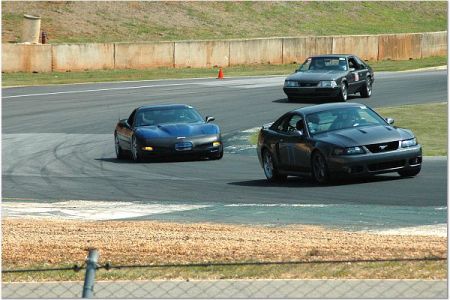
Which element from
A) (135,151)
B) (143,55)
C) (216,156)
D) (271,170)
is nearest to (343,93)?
(216,156)

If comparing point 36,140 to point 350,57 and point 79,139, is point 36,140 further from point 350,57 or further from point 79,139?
point 350,57

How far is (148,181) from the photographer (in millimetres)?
21250

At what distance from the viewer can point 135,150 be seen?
2495 cm

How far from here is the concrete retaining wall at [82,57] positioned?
48594 mm

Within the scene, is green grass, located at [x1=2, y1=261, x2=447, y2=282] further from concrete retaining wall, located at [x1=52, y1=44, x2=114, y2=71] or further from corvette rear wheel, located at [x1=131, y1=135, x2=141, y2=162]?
concrete retaining wall, located at [x1=52, y1=44, x2=114, y2=71]

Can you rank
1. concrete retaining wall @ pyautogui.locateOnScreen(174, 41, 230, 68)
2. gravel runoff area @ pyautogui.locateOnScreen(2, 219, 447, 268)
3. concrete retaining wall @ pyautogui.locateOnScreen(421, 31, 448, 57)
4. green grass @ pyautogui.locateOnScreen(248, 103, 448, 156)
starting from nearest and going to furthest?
gravel runoff area @ pyautogui.locateOnScreen(2, 219, 447, 268)
green grass @ pyautogui.locateOnScreen(248, 103, 448, 156)
concrete retaining wall @ pyautogui.locateOnScreen(174, 41, 230, 68)
concrete retaining wall @ pyautogui.locateOnScreen(421, 31, 448, 57)

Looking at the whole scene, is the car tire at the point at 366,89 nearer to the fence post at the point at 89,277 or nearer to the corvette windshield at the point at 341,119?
the corvette windshield at the point at 341,119

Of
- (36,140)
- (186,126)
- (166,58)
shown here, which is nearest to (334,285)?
(186,126)

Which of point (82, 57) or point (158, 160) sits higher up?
point (82, 57)

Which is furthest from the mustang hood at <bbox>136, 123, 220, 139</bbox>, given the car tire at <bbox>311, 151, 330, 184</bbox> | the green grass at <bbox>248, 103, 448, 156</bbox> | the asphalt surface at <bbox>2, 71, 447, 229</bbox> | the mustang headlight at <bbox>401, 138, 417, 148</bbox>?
the mustang headlight at <bbox>401, 138, 417, 148</bbox>

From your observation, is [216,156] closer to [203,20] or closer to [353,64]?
[353,64]

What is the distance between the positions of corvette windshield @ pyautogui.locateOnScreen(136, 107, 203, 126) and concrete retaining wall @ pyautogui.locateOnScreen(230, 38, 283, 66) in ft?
89.9

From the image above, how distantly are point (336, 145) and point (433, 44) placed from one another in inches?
1672

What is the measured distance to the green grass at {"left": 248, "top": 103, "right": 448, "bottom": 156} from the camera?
2544cm
